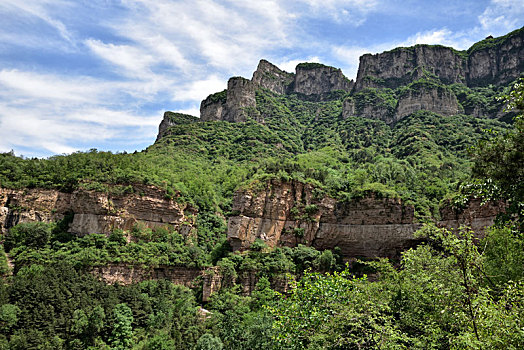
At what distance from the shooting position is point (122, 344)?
106 ft

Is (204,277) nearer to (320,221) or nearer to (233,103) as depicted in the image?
(320,221)

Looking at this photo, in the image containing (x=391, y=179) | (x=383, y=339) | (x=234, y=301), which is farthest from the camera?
(x=391, y=179)

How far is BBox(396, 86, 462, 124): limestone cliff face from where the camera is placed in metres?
93.6

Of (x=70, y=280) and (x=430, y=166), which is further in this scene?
(x=430, y=166)

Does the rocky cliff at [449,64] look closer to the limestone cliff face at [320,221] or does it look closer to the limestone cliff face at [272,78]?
the limestone cliff face at [272,78]

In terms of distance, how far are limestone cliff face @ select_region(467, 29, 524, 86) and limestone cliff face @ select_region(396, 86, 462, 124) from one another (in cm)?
2271

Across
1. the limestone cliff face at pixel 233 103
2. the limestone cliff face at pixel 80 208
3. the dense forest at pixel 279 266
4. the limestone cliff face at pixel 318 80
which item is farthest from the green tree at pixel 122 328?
the limestone cliff face at pixel 318 80

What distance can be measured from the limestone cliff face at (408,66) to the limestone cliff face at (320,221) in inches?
3219

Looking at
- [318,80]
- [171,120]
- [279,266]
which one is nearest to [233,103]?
[171,120]

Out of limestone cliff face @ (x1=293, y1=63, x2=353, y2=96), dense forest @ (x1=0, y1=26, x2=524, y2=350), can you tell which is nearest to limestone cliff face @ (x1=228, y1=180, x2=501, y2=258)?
dense forest @ (x1=0, y1=26, x2=524, y2=350)

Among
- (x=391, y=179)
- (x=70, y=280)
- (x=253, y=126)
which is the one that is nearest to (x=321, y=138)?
(x=253, y=126)

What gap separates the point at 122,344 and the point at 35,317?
8.20 metres

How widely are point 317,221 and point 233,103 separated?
222ft

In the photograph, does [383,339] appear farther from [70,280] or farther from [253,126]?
[253,126]
